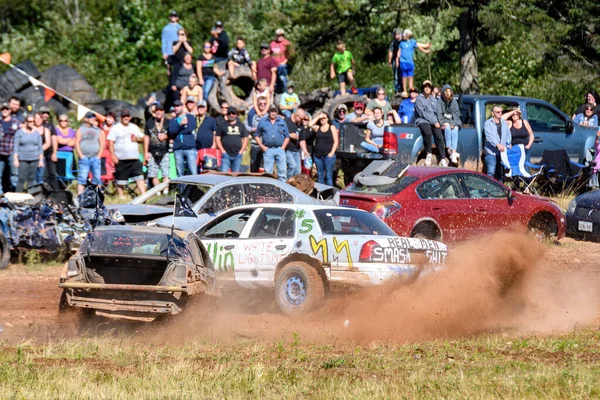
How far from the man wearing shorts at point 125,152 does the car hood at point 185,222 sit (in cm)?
456

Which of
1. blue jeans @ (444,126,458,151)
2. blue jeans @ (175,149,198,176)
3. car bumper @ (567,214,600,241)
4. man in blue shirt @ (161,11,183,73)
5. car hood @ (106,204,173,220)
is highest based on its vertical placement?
man in blue shirt @ (161,11,183,73)

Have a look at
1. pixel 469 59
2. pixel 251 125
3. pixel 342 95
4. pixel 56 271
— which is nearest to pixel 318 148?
pixel 251 125

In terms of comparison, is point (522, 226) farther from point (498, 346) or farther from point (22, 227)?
point (22, 227)

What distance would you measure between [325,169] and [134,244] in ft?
30.0

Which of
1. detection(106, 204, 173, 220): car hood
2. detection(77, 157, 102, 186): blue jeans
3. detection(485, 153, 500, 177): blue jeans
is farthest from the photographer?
detection(485, 153, 500, 177): blue jeans

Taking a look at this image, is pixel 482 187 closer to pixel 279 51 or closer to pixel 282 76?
pixel 282 76

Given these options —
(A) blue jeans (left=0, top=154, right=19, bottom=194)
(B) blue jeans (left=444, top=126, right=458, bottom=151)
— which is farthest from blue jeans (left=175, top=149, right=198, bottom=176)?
(B) blue jeans (left=444, top=126, right=458, bottom=151)

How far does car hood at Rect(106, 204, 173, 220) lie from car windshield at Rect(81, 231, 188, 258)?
420cm

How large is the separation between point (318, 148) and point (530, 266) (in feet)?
23.2

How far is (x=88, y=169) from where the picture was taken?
63.6 feet

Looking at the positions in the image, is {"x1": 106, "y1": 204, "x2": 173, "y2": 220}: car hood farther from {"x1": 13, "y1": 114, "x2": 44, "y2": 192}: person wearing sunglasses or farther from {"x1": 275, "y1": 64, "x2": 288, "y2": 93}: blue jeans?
{"x1": 275, "y1": 64, "x2": 288, "y2": 93}: blue jeans

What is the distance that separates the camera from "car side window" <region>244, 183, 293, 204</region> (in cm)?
1602

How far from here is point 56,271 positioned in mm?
15828

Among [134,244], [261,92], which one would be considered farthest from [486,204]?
[134,244]
